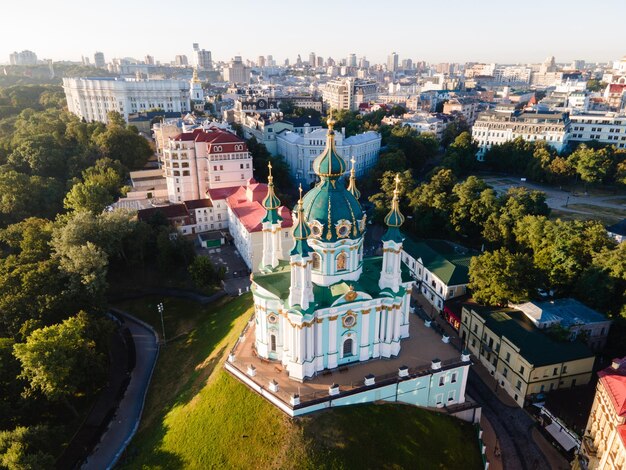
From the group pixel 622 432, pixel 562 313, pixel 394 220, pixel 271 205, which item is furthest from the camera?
pixel 562 313

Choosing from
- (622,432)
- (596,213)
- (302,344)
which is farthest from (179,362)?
(596,213)

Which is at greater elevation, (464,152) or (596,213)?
(464,152)

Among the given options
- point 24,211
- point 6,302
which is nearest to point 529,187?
point 6,302

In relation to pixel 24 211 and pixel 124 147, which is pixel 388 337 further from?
pixel 124 147

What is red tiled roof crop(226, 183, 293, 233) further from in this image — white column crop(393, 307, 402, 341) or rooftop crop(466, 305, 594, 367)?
rooftop crop(466, 305, 594, 367)

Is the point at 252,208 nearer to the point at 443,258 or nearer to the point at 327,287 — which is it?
the point at 443,258

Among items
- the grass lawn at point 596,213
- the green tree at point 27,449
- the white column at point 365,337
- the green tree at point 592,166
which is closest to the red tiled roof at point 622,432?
the white column at point 365,337

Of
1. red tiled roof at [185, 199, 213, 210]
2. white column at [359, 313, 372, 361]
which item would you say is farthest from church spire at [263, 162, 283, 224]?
red tiled roof at [185, 199, 213, 210]
